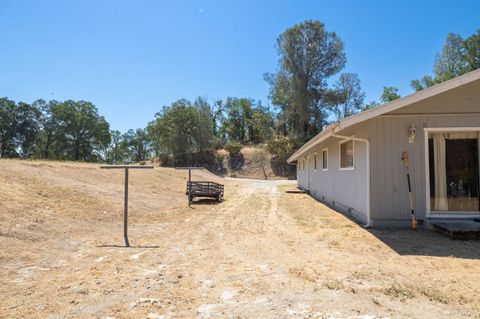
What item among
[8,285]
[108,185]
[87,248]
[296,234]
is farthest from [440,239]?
[108,185]

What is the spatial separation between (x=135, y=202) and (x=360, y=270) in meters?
7.88

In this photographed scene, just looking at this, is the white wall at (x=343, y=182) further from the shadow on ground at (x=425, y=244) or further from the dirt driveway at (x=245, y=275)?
the dirt driveway at (x=245, y=275)

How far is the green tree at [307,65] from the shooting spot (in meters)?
39.5

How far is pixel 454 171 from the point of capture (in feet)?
22.0

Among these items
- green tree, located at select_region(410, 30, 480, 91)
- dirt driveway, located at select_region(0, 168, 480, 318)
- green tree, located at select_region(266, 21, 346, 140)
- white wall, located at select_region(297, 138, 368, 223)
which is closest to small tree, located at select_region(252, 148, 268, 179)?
green tree, located at select_region(266, 21, 346, 140)

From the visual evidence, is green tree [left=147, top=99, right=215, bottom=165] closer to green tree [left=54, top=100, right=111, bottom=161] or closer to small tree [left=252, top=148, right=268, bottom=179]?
small tree [left=252, top=148, right=268, bottom=179]

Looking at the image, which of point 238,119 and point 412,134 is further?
point 238,119

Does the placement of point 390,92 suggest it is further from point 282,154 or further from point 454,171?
point 454,171

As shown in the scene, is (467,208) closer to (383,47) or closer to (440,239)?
(440,239)

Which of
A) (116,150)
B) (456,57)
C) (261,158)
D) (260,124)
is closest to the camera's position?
(456,57)

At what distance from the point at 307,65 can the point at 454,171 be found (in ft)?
116

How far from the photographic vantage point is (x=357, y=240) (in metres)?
5.67

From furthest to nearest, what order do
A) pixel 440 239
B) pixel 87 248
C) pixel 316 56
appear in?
pixel 316 56
pixel 440 239
pixel 87 248

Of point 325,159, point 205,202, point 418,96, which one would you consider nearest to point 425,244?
point 418,96
